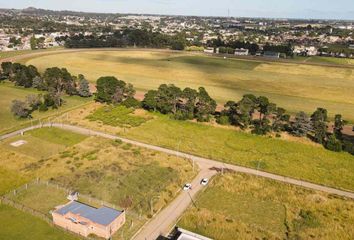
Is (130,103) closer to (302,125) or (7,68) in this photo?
(302,125)

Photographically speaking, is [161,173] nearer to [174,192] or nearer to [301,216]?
[174,192]

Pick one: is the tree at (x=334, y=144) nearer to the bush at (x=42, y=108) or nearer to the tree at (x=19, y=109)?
the bush at (x=42, y=108)

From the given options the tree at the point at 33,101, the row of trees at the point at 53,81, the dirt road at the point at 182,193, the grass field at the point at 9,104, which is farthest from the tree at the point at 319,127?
the tree at the point at 33,101

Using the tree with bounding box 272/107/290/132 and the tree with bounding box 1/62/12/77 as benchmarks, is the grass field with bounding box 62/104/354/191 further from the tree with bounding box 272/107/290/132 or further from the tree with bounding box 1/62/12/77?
the tree with bounding box 1/62/12/77

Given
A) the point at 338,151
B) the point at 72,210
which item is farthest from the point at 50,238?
the point at 338,151

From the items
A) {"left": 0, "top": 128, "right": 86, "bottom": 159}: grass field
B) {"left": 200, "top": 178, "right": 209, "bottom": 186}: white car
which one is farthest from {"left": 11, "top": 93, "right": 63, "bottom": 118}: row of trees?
{"left": 200, "top": 178, "right": 209, "bottom": 186}: white car
